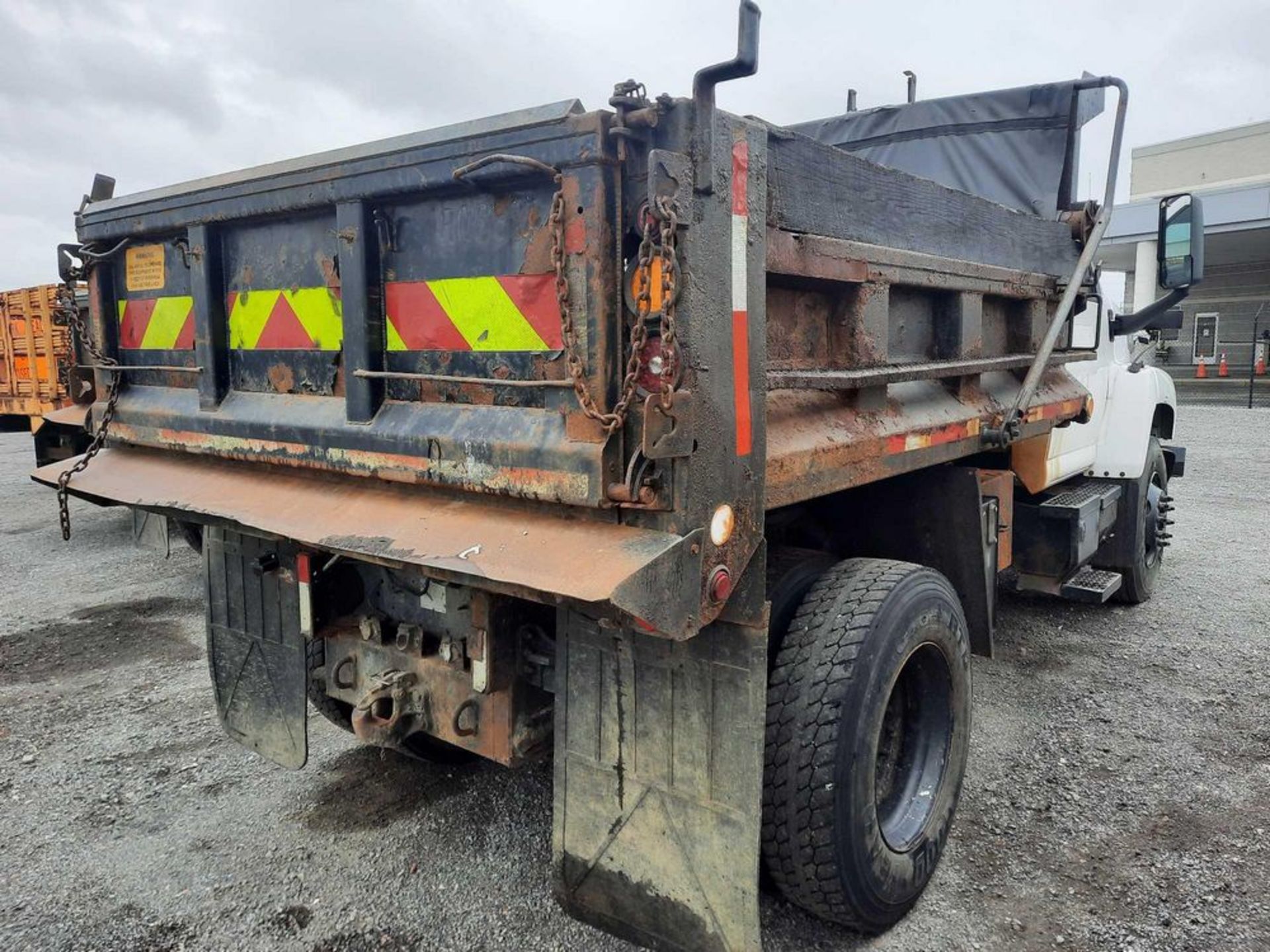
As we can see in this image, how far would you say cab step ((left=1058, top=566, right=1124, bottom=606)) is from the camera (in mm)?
4715

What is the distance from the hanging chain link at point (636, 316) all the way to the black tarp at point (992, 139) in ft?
10.2

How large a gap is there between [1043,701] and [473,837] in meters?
2.70

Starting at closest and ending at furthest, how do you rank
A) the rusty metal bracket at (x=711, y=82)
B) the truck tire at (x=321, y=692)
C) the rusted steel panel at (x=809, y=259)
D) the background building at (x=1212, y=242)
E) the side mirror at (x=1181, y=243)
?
the rusty metal bracket at (x=711, y=82)
the rusted steel panel at (x=809, y=259)
the truck tire at (x=321, y=692)
the side mirror at (x=1181, y=243)
the background building at (x=1212, y=242)

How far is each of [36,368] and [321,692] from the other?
8563mm

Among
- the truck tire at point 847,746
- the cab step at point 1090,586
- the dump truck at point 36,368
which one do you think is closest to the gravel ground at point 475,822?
the truck tire at point 847,746

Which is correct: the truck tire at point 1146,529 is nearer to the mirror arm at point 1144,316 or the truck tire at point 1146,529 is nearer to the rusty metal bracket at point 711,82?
the mirror arm at point 1144,316

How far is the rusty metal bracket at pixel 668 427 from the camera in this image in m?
1.78

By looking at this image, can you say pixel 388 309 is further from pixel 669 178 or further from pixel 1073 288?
pixel 1073 288

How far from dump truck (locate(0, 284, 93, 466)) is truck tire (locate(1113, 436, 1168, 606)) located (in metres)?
8.26

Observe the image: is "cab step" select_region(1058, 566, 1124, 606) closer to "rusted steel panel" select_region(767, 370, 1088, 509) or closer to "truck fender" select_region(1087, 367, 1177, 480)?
"truck fender" select_region(1087, 367, 1177, 480)

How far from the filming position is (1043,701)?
4203mm

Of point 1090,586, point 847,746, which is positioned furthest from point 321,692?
point 1090,586

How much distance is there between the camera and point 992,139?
4.41 meters

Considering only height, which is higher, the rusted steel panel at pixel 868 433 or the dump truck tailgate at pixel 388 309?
the dump truck tailgate at pixel 388 309
